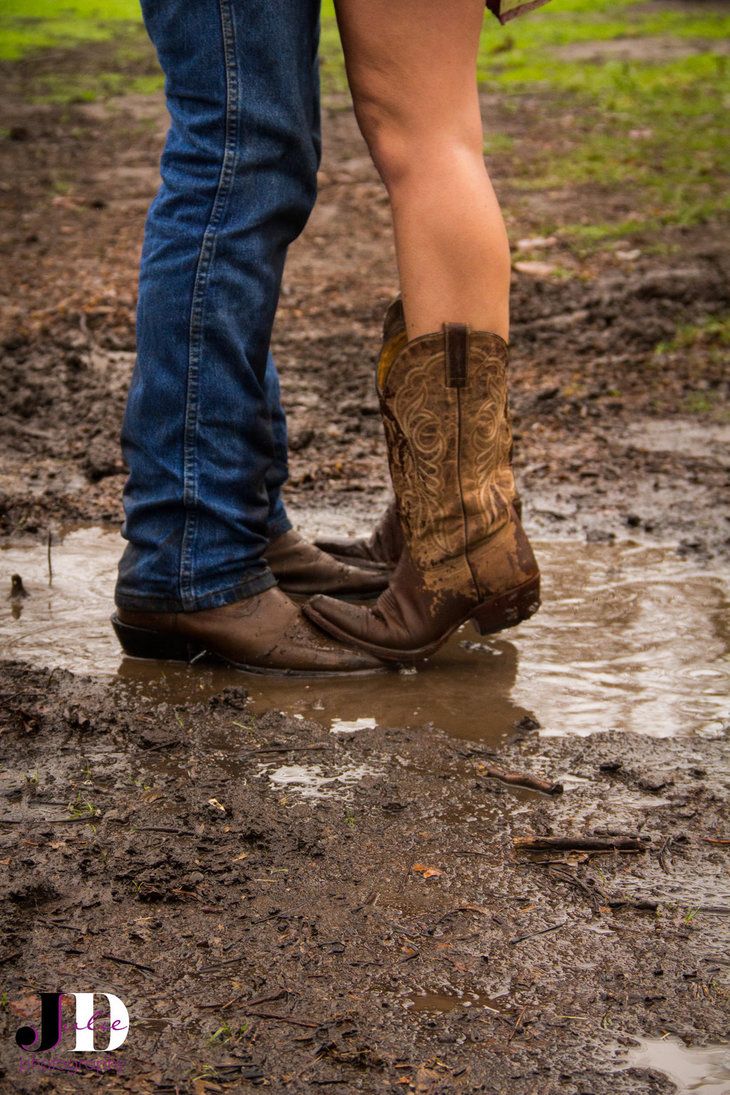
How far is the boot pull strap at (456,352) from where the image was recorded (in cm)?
221

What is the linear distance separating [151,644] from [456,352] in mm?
785

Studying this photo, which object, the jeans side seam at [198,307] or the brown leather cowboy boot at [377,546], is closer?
the jeans side seam at [198,307]

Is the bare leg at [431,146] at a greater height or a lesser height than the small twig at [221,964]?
greater

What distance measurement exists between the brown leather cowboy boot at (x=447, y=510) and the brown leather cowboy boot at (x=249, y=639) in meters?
0.04

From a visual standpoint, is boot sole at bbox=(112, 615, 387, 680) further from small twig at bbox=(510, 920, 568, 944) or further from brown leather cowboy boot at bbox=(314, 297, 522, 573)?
small twig at bbox=(510, 920, 568, 944)

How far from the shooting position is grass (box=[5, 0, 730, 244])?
22.1 feet

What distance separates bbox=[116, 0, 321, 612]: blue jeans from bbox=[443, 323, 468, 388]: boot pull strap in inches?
13.0

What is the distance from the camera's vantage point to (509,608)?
238 centimetres

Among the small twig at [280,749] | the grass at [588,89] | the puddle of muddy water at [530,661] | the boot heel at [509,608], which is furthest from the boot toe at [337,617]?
the grass at [588,89]

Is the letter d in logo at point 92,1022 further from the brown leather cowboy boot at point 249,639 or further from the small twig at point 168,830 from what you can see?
the brown leather cowboy boot at point 249,639

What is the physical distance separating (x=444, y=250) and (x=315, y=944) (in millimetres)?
1181

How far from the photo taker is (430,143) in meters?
2.14

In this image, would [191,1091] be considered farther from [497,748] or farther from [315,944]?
[497,748]

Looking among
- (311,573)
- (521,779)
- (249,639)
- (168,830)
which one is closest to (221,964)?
(168,830)
